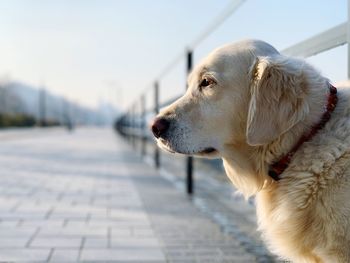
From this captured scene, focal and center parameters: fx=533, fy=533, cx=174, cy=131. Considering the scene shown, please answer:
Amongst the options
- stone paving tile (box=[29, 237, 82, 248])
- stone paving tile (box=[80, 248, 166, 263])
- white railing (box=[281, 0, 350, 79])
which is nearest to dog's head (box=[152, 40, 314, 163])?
white railing (box=[281, 0, 350, 79])

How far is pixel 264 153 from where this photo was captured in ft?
8.85

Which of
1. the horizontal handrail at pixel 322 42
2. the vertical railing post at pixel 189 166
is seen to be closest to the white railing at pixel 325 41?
the horizontal handrail at pixel 322 42

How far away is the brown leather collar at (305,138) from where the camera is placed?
2.50 metres

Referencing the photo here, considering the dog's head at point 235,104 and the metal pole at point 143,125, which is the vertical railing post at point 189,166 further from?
the metal pole at point 143,125

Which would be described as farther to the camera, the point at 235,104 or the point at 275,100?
the point at 235,104

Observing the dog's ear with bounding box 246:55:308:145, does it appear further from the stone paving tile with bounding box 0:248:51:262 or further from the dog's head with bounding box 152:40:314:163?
the stone paving tile with bounding box 0:248:51:262

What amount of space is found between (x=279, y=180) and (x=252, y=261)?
163 cm

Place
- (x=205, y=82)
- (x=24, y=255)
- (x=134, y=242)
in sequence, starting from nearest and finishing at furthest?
(x=205, y=82)
(x=24, y=255)
(x=134, y=242)

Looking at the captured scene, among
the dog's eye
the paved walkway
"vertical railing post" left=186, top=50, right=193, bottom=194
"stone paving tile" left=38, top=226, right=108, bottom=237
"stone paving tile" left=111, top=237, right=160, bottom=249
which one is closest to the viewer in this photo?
the dog's eye

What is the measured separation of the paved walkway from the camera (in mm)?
4191

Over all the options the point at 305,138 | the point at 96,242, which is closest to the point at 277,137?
the point at 305,138

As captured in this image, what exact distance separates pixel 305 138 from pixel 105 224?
3202 mm

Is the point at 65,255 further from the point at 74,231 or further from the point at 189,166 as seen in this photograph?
the point at 189,166

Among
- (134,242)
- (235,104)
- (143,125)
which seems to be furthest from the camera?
(143,125)
